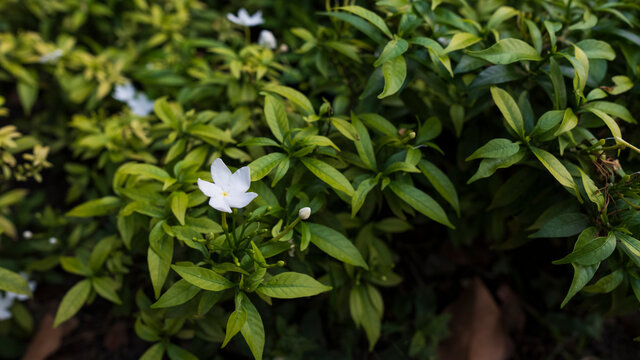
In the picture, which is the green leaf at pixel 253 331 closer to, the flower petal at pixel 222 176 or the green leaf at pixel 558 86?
the flower petal at pixel 222 176

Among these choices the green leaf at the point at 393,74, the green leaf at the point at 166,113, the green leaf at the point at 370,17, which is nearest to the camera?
the green leaf at the point at 393,74

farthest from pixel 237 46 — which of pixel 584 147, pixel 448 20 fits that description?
pixel 584 147

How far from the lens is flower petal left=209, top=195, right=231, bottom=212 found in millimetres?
1087

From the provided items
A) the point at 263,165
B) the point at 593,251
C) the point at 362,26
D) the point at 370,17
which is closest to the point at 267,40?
the point at 362,26

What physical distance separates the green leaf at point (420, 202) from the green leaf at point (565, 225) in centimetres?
26

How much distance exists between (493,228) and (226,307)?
1.11 m

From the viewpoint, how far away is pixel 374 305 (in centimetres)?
163

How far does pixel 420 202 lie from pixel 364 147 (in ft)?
0.82

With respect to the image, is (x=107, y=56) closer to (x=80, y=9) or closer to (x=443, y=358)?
(x=80, y=9)

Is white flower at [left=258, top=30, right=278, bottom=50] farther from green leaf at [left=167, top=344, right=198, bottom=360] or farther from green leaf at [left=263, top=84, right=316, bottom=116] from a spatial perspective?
green leaf at [left=167, top=344, right=198, bottom=360]

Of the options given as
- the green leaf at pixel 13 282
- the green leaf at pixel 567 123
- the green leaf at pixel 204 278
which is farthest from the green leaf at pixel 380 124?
the green leaf at pixel 13 282

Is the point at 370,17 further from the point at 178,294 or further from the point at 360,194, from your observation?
the point at 178,294

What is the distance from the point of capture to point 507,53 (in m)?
1.36

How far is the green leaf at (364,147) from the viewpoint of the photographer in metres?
1.41
